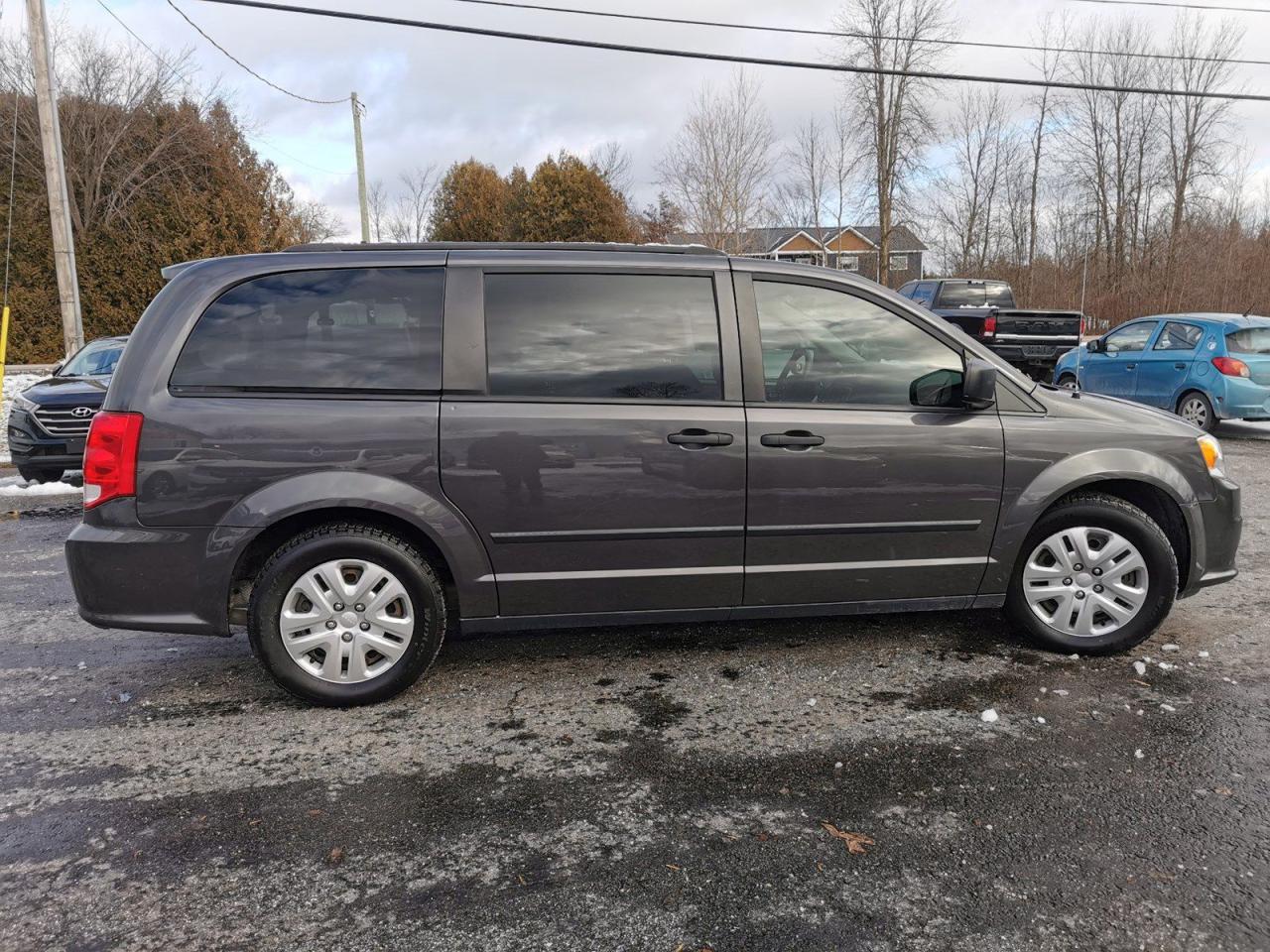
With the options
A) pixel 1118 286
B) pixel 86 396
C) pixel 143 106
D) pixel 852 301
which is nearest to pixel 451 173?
pixel 143 106

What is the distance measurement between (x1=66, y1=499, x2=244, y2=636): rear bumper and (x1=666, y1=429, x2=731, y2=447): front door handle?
1.83 m

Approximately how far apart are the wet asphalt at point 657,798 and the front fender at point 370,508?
641 millimetres

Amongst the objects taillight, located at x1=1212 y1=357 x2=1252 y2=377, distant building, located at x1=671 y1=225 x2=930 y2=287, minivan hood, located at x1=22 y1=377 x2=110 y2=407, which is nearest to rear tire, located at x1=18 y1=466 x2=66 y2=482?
minivan hood, located at x1=22 y1=377 x2=110 y2=407

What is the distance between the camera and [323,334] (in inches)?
141

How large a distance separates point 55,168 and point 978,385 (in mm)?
14753

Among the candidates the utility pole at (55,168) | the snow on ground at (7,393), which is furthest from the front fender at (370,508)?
the utility pole at (55,168)

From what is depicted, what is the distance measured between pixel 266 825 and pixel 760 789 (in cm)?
161

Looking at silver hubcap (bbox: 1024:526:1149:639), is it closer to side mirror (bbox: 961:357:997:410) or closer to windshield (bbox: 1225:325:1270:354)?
side mirror (bbox: 961:357:997:410)

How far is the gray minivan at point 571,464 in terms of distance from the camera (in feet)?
11.4

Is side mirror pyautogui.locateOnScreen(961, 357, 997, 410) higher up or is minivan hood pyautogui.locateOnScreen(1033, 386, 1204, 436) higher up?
side mirror pyautogui.locateOnScreen(961, 357, 997, 410)

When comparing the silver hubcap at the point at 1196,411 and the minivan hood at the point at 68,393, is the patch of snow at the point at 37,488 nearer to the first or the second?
the minivan hood at the point at 68,393

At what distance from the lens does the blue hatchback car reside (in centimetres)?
1055

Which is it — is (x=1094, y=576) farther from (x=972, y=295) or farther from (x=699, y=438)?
(x=972, y=295)

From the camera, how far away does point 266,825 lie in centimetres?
274
